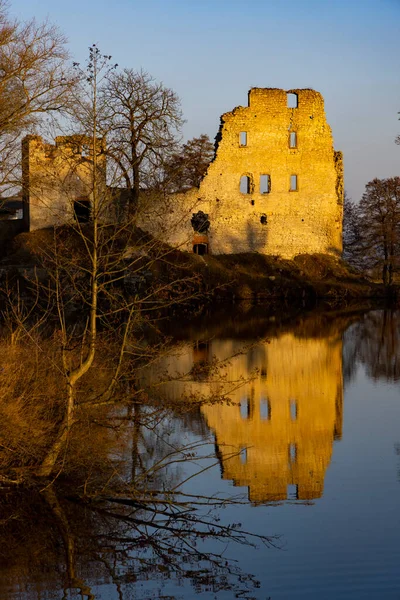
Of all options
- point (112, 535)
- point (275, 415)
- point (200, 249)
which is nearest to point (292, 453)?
point (275, 415)

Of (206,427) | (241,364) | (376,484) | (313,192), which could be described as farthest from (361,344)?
(313,192)

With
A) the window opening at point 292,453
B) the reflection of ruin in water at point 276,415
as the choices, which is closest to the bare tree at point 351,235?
the reflection of ruin in water at point 276,415

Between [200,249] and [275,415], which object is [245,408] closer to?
[275,415]

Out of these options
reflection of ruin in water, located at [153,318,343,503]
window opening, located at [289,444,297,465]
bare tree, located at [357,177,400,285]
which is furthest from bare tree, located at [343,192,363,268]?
window opening, located at [289,444,297,465]

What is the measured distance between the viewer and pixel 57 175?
34.7 ft

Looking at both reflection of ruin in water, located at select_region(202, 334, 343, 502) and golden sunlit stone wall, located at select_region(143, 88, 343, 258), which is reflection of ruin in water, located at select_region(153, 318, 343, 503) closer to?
reflection of ruin in water, located at select_region(202, 334, 343, 502)

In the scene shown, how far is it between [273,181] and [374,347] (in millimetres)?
20893

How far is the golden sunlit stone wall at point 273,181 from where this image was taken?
43.4m

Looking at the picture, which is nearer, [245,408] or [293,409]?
[245,408]

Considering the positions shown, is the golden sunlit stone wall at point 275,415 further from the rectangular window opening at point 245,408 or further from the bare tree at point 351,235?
the bare tree at point 351,235

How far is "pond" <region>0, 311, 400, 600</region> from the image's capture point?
7766 millimetres

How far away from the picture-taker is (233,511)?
9750 mm

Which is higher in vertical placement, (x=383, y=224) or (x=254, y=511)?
(x=383, y=224)

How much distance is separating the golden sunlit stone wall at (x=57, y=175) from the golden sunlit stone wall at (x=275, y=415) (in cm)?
260
